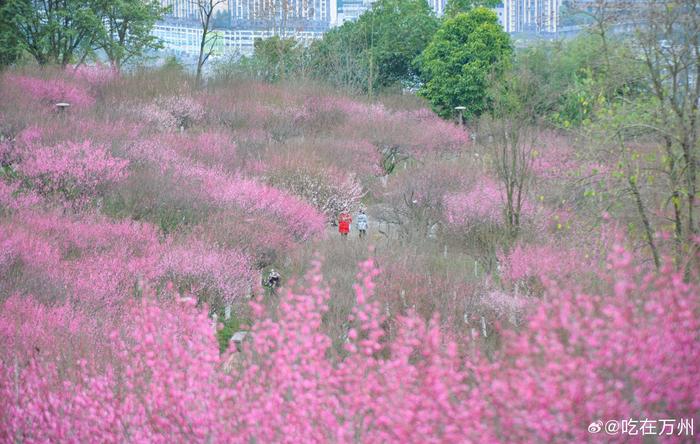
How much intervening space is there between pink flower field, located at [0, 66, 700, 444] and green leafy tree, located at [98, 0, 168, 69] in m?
8.75

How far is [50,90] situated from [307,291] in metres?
22.1

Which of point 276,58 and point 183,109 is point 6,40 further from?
point 276,58

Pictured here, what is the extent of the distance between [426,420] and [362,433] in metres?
0.45

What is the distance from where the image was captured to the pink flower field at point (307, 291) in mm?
5688

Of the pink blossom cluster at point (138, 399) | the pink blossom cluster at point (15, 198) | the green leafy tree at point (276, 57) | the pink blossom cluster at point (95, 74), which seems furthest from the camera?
the green leafy tree at point (276, 57)

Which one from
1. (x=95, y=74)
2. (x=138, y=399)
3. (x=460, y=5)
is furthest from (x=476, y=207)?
(x=460, y=5)

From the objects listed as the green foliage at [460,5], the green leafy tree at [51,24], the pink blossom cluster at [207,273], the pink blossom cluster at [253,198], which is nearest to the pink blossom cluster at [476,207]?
the pink blossom cluster at [253,198]

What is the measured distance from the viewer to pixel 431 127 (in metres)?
31.2

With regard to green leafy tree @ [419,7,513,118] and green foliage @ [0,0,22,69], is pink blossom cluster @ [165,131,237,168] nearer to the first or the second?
green foliage @ [0,0,22,69]

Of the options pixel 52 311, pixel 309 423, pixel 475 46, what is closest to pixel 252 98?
pixel 475 46

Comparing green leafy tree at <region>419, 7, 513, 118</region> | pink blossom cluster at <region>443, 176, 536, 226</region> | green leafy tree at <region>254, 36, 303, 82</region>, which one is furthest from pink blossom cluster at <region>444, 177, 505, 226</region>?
green leafy tree at <region>254, 36, 303, 82</region>

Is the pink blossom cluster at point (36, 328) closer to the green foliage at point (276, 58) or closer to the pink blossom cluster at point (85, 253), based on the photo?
the pink blossom cluster at point (85, 253)

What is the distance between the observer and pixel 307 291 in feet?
27.0

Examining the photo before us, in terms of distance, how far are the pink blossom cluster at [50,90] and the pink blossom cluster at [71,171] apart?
8.84m
